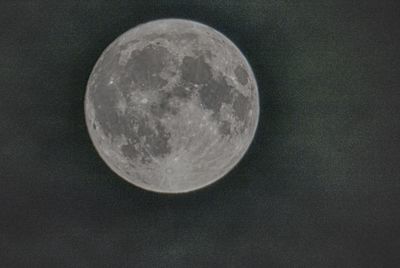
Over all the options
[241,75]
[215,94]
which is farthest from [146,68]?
[241,75]

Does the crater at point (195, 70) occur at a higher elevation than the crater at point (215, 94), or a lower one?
higher

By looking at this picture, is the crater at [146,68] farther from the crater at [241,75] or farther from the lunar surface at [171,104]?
the crater at [241,75]

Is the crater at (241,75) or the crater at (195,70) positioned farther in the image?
the crater at (241,75)

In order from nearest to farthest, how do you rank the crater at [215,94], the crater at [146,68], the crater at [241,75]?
the crater at [146,68]
the crater at [215,94]
the crater at [241,75]

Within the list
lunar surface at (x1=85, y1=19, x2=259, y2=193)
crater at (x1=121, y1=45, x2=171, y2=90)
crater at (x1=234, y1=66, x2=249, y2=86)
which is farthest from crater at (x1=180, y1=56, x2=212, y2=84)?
crater at (x1=234, y1=66, x2=249, y2=86)

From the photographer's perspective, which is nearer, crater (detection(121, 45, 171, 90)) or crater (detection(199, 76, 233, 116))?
crater (detection(121, 45, 171, 90))

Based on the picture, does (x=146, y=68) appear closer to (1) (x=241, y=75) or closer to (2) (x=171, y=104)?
(2) (x=171, y=104)

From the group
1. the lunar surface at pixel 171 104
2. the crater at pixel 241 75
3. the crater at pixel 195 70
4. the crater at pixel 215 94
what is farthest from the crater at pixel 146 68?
the crater at pixel 241 75

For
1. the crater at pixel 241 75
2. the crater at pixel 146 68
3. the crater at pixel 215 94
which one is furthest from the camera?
the crater at pixel 241 75

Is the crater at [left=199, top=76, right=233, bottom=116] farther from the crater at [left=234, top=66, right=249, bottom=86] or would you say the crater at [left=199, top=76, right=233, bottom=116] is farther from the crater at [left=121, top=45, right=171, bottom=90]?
the crater at [left=121, top=45, right=171, bottom=90]

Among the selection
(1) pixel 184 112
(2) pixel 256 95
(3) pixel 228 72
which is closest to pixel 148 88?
(1) pixel 184 112
